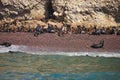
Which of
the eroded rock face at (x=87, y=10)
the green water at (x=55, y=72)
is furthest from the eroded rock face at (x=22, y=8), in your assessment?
the green water at (x=55, y=72)

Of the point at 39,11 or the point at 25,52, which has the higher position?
the point at 39,11

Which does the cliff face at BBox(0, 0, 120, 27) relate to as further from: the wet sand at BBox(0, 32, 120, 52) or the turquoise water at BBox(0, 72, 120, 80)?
the turquoise water at BBox(0, 72, 120, 80)

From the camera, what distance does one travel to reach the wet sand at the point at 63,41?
1103 inches

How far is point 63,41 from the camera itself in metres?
29.5

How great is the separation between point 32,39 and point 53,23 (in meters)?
4.32

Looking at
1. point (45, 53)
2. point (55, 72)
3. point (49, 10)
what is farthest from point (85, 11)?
point (55, 72)

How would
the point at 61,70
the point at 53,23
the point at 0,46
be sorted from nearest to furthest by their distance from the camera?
the point at 61,70, the point at 0,46, the point at 53,23

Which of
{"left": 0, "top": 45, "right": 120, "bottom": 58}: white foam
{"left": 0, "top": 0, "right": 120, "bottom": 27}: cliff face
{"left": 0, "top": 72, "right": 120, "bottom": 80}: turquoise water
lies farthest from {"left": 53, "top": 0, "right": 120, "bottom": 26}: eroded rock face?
{"left": 0, "top": 72, "right": 120, "bottom": 80}: turquoise water

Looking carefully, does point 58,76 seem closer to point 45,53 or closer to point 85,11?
point 45,53

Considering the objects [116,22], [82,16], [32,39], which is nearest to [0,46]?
[32,39]

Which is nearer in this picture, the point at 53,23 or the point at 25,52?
the point at 25,52

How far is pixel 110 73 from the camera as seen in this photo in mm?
16000

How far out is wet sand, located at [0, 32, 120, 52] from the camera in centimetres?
2802

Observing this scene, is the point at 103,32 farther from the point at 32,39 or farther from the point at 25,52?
the point at 25,52
